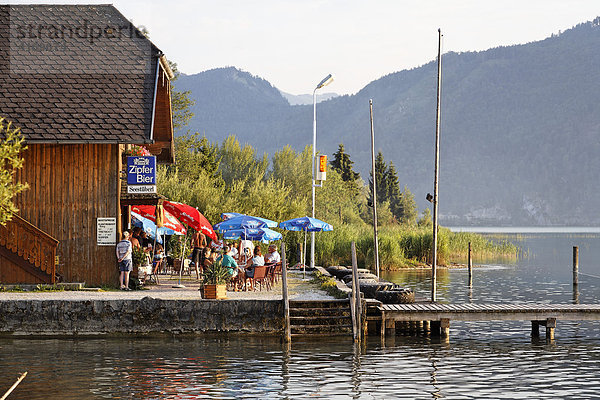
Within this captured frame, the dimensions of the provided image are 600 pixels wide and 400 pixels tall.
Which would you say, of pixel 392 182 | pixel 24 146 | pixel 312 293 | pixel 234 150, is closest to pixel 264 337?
pixel 312 293

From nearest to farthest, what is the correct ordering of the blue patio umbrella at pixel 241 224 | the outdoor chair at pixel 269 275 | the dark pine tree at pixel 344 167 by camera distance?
the outdoor chair at pixel 269 275, the blue patio umbrella at pixel 241 224, the dark pine tree at pixel 344 167

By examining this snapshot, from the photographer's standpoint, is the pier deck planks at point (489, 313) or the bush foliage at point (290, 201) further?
the bush foliage at point (290, 201)

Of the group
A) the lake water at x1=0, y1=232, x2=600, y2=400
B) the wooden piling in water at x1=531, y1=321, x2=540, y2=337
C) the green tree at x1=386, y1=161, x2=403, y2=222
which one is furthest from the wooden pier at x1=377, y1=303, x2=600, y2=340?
the green tree at x1=386, y1=161, x2=403, y2=222

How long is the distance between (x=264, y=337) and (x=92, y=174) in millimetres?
8358

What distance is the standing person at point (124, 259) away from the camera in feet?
88.8

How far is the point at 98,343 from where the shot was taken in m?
22.8

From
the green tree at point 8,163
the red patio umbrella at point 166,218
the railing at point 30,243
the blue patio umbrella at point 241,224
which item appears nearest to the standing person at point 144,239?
the red patio umbrella at point 166,218

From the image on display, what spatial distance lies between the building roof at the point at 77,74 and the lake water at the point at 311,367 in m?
Answer: 7.41

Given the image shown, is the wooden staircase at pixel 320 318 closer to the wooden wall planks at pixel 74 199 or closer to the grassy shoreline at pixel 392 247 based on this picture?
the wooden wall planks at pixel 74 199

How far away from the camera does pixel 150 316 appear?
938 inches

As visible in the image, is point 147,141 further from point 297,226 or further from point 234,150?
point 234,150

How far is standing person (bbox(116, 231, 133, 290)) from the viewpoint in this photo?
27.1 m

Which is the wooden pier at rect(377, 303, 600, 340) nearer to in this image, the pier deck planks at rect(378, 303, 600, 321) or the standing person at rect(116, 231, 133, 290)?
the pier deck planks at rect(378, 303, 600, 321)

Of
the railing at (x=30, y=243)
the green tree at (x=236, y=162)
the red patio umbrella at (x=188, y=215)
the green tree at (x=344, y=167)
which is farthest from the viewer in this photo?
the green tree at (x=344, y=167)
